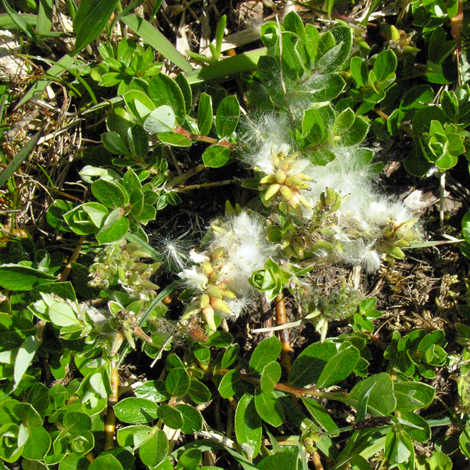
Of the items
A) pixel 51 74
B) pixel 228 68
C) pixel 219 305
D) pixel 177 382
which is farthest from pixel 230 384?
pixel 51 74

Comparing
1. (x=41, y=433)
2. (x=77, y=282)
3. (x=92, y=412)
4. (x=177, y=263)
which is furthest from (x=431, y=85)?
(x=41, y=433)

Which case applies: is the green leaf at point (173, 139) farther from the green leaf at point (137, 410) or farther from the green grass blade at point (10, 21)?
the green leaf at point (137, 410)

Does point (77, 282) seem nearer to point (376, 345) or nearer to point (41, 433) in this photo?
point (41, 433)

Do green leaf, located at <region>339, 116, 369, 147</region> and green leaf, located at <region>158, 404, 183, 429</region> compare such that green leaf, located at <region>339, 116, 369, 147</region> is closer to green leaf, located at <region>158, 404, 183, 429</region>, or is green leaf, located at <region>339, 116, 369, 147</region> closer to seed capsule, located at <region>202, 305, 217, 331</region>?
seed capsule, located at <region>202, 305, 217, 331</region>

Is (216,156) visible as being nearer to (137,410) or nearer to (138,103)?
(138,103)

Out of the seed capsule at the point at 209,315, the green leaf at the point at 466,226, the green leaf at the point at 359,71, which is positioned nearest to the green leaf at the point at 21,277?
the seed capsule at the point at 209,315
